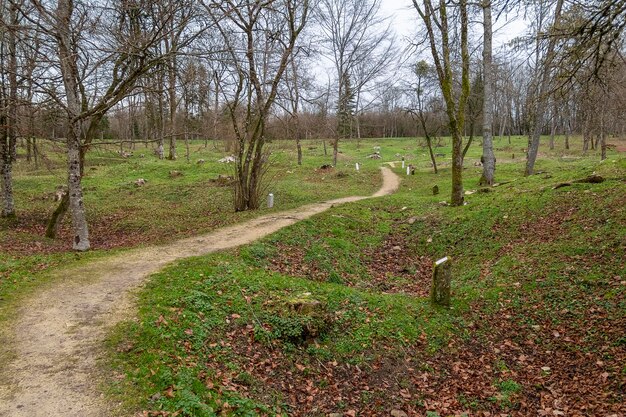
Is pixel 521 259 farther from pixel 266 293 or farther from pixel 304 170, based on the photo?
pixel 304 170

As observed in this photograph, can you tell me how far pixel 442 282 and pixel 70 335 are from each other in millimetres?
6193

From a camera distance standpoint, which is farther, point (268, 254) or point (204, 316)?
point (268, 254)

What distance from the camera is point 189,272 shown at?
24.4 ft

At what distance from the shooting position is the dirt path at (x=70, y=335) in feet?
12.9

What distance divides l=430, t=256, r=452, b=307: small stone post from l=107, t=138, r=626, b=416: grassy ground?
244 mm

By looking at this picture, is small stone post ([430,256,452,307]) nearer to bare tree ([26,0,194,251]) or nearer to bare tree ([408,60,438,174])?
bare tree ([26,0,194,251])

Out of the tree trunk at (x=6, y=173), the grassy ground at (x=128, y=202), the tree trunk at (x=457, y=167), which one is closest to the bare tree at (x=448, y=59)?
the tree trunk at (x=457, y=167)

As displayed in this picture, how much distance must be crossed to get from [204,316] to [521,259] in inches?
278

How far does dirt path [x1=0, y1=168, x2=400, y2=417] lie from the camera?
395cm

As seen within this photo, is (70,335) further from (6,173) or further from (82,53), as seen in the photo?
(6,173)

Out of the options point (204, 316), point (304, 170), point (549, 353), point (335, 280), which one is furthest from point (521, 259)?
point (304, 170)

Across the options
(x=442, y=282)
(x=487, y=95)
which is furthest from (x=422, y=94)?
(x=442, y=282)

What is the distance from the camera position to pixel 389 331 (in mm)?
6648

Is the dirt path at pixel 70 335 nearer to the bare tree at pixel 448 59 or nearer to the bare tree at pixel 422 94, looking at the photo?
the bare tree at pixel 448 59
